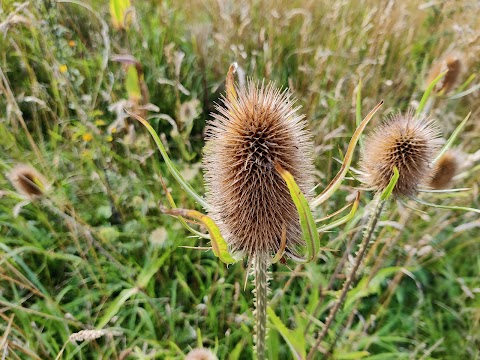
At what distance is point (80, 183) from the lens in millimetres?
2555

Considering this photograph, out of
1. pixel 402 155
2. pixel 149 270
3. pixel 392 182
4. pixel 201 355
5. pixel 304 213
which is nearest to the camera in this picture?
pixel 304 213

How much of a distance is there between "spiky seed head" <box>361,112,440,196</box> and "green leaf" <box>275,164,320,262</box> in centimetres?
71

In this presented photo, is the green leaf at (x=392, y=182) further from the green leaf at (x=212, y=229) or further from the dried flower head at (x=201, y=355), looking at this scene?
the dried flower head at (x=201, y=355)

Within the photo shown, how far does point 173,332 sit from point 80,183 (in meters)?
1.23

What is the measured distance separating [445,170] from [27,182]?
81.6 inches

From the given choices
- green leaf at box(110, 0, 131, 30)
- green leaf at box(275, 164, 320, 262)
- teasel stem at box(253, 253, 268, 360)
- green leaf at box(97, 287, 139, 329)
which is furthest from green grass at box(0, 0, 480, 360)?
green leaf at box(275, 164, 320, 262)

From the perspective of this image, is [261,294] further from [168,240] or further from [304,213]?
[168,240]

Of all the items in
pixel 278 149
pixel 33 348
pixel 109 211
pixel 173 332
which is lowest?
pixel 33 348

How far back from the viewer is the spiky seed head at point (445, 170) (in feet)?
6.19

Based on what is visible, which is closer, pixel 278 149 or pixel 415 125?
pixel 278 149

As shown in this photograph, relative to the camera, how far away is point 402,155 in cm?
155

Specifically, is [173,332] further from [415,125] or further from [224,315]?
[415,125]

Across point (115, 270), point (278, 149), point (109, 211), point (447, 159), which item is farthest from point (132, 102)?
point (447, 159)

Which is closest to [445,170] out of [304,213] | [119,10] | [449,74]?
[449,74]
